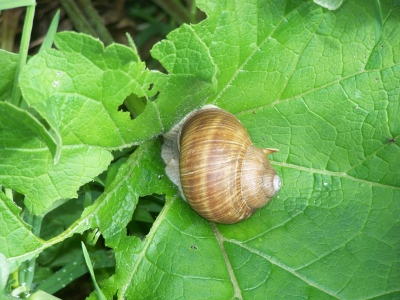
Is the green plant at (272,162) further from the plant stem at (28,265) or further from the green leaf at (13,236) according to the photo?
the plant stem at (28,265)

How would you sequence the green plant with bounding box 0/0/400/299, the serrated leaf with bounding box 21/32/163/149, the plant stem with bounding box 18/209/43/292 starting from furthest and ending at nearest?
1. the plant stem with bounding box 18/209/43/292
2. the green plant with bounding box 0/0/400/299
3. the serrated leaf with bounding box 21/32/163/149

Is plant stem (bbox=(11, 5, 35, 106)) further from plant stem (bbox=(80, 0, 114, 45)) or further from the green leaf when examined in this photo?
plant stem (bbox=(80, 0, 114, 45))

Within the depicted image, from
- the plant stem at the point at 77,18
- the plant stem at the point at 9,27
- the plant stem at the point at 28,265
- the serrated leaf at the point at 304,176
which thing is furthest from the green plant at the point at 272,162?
the plant stem at the point at 77,18

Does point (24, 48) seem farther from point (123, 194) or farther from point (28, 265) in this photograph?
point (28, 265)

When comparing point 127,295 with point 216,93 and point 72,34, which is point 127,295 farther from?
point 72,34

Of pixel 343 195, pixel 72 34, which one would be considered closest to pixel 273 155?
pixel 343 195

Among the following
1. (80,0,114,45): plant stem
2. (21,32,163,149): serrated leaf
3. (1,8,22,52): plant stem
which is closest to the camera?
(21,32,163,149): serrated leaf

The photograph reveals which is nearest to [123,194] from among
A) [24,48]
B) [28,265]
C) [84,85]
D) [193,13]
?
[84,85]

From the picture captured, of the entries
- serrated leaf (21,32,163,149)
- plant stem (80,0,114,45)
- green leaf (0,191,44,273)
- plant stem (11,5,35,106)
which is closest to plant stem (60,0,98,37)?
plant stem (80,0,114,45)
